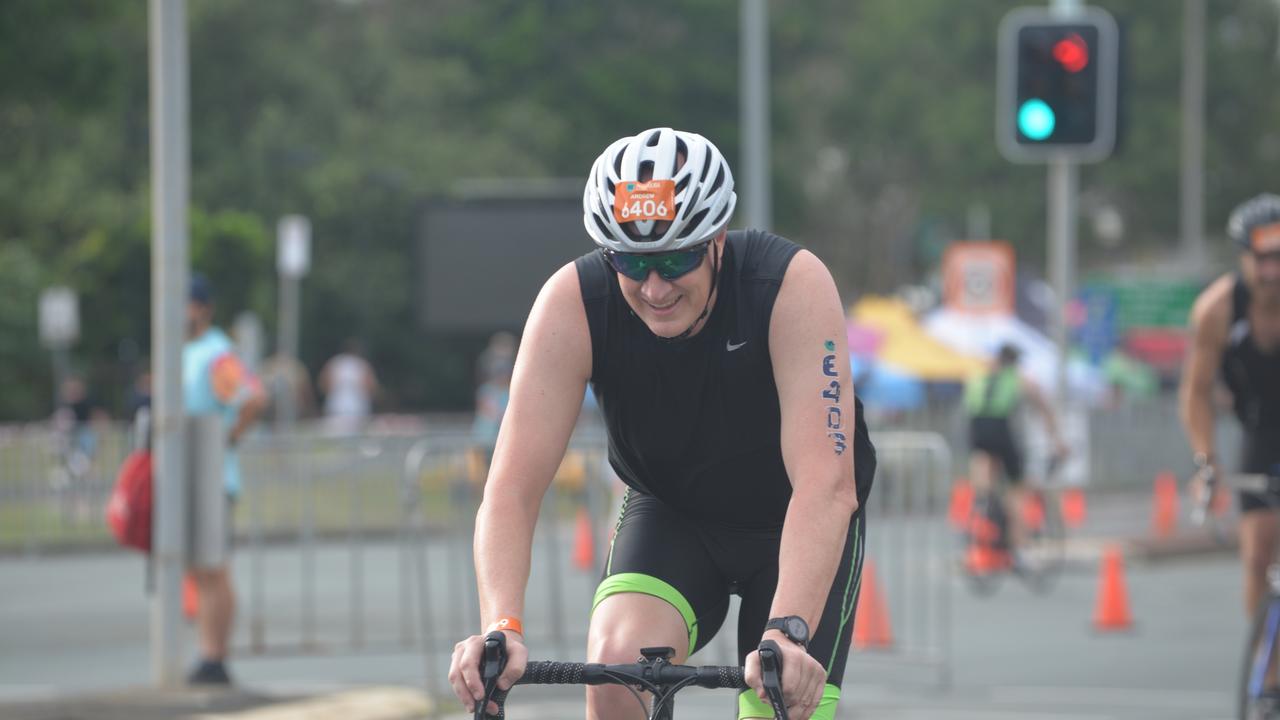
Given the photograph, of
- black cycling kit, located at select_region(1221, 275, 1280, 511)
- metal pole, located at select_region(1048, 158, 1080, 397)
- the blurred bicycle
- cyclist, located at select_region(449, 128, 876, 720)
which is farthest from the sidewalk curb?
metal pole, located at select_region(1048, 158, 1080, 397)

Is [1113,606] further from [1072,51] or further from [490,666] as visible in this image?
[490,666]

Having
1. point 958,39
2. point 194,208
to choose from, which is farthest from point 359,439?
point 958,39

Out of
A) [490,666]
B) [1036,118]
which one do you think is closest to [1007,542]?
[1036,118]

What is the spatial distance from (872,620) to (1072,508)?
1162 centimetres

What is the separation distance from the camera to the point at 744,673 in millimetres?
3740

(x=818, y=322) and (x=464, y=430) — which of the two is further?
(x=464, y=430)

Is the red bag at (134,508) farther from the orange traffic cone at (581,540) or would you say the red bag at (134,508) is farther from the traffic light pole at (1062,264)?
the traffic light pole at (1062,264)

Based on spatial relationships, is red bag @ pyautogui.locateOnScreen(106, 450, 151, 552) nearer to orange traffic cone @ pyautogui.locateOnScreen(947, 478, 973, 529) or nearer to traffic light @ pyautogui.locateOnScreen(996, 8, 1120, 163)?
traffic light @ pyautogui.locateOnScreen(996, 8, 1120, 163)

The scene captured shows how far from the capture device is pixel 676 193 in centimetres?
403

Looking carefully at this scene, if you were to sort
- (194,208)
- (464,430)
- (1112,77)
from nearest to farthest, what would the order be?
(1112,77)
(464,430)
(194,208)

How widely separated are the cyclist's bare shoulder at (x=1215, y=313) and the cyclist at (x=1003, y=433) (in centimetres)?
889

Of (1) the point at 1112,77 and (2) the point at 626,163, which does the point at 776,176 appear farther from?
(2) the point at 626,163

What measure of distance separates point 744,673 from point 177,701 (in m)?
5.10

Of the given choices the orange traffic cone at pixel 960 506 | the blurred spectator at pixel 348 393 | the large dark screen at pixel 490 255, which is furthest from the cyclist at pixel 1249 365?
the blurred spectator at pixel 348 393
